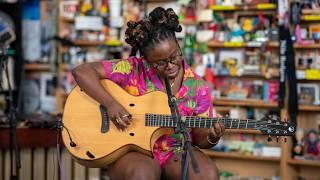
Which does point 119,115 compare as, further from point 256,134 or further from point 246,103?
point 256,134

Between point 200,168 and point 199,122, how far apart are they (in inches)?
8.8

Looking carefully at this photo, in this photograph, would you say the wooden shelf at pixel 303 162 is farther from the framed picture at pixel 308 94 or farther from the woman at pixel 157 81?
the woman at pixel 157 81

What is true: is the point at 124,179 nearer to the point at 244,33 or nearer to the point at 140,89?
the point at 140,89

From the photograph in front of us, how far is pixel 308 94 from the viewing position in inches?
199

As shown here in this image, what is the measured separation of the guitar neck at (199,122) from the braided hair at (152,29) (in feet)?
1.08

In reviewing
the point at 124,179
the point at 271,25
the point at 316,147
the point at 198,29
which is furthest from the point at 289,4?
the point at 124,179

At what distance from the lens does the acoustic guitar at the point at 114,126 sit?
2826mm

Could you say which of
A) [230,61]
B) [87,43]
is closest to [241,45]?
[230,61]

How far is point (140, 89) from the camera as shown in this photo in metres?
3.05

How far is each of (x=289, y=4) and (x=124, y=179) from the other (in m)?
2.72

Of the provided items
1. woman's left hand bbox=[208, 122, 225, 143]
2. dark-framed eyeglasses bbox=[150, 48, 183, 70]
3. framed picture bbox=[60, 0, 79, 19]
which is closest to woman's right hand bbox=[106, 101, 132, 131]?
dark-framed eyeglasses bbox=[150, 48, 183, 70]

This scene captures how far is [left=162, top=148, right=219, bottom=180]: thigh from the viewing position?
2.70m

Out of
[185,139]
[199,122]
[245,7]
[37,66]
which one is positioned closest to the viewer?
[185,139]

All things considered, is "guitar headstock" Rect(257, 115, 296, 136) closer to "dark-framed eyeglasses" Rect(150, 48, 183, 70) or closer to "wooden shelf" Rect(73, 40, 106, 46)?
"dark-framed eyeglasses" Rect(150, 48, 183, 70)
